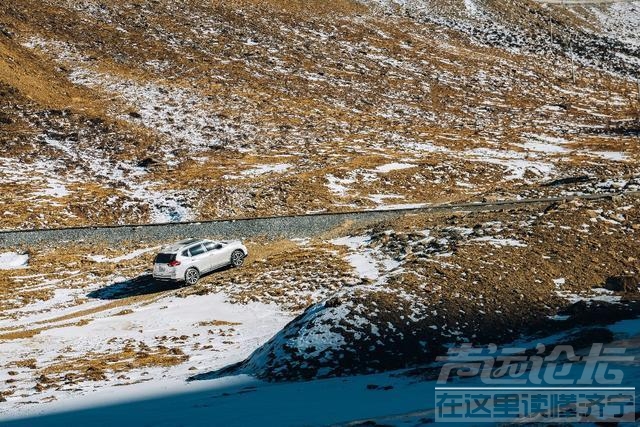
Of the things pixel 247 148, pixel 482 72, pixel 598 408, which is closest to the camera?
pixel 598 408

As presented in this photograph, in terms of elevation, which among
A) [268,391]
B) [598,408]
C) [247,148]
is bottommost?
[247,148]

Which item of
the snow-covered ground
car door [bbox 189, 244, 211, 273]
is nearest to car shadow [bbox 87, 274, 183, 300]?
car door [bbox 189, 244, 211, 273]

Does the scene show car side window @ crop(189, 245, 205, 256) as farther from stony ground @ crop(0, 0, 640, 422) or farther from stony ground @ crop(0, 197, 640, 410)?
stony ground @ crop(0, 0, 640, 422)

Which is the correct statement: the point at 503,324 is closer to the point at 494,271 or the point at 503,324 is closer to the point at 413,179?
the point at 494,271

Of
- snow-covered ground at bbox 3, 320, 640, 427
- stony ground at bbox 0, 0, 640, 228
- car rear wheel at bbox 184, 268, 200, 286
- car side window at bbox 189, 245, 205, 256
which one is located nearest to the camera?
snow-covered ground at bbox 3, 320, 640, 427

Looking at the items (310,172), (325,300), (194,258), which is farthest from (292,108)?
(325,300)

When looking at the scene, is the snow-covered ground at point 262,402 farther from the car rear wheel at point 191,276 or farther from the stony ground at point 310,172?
the car rear wheel at point 191,276

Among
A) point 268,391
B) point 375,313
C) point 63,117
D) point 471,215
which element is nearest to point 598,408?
point 268,391
